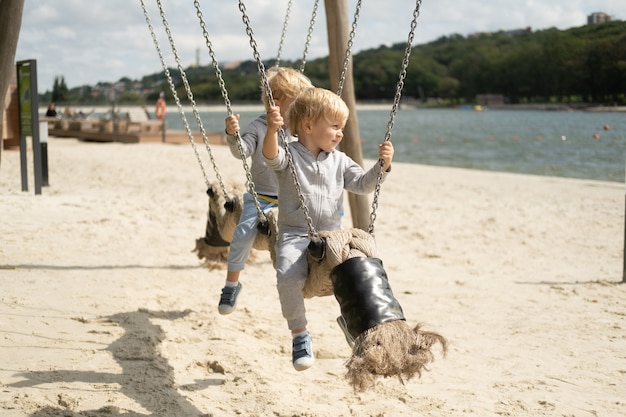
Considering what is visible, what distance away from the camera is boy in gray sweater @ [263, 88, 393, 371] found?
10.5 ft

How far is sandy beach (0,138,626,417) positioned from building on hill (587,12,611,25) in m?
6.09

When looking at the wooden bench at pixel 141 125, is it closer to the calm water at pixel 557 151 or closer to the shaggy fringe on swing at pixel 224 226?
the calm water at pixel 557 151

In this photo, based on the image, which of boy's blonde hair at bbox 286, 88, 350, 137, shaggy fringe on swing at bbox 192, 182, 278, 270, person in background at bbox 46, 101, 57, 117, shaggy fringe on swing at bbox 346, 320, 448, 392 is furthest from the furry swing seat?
person in background at bbox 46, 101, 57, 117

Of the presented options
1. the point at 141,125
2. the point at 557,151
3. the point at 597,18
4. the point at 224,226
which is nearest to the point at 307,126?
the point at 224,226

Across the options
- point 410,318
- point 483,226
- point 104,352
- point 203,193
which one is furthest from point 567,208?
point 104,352

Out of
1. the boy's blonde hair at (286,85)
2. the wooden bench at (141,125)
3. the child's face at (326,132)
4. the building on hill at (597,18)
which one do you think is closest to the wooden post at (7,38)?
the boy's blonde hair at (286,85)

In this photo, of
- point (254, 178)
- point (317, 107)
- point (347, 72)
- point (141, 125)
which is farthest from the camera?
point (141, 125)

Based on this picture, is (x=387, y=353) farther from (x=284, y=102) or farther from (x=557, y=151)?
(x=557, y=151)

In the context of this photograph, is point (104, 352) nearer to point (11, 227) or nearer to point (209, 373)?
point (209, 373)

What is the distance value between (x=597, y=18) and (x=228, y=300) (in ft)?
Result: 44.4

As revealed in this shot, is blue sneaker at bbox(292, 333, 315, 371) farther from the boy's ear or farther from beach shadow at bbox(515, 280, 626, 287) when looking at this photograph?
beach shadow at bbox(515, 280, 626, 287)

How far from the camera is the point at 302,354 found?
3.12 m

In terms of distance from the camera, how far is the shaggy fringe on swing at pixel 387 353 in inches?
106

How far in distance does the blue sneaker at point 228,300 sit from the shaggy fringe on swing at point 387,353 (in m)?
1.22
